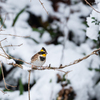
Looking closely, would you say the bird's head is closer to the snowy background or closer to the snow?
the snow

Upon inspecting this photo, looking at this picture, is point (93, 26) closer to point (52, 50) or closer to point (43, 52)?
point (43, 52)

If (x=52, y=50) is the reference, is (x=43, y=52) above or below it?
above

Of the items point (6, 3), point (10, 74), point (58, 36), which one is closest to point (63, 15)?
point (58, 36)

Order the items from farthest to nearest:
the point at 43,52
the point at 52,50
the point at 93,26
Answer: the point at 52,50, the point at 43,52, the point at 93,26

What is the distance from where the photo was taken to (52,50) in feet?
8.65

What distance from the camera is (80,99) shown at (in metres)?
2.35

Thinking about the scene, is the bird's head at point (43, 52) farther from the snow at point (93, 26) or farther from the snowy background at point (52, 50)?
the snowy background at point (52, 50)

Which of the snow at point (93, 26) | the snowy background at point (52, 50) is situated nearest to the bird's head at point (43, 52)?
the snow at point (93, 26)

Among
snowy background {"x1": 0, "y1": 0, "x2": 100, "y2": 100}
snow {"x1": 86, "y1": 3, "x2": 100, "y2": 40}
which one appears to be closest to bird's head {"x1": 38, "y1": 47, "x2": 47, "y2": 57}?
snow {"x1": 86, "y1": 3, "x2": 100, "y2": 40}

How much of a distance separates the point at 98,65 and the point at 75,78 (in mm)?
513

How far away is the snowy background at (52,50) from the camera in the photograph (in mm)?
2197

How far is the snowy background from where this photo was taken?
220cm

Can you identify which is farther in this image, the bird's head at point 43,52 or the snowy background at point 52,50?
the snowy background at point 52,50

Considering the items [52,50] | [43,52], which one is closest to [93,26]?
[43,52]
